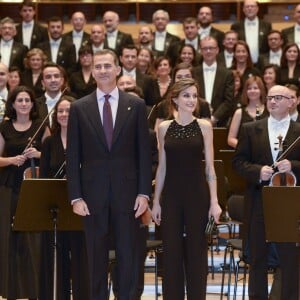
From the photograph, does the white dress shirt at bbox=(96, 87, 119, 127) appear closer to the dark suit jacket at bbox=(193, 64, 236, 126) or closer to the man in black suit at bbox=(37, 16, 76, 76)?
the dark suit jacket at bbox=(193, 64, 236, 126)

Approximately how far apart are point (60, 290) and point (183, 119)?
119 cm

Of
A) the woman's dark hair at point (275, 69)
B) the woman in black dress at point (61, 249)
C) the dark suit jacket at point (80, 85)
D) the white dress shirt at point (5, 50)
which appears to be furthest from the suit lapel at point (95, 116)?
the white dress shirt at point (5, 50)

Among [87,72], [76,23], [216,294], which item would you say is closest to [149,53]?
[87,72]

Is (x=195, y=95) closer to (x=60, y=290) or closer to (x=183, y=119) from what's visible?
(x=183, y=119)

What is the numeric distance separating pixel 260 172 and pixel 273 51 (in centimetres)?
434

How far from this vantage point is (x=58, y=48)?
9.09 m

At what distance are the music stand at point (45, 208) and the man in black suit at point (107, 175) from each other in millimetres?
373

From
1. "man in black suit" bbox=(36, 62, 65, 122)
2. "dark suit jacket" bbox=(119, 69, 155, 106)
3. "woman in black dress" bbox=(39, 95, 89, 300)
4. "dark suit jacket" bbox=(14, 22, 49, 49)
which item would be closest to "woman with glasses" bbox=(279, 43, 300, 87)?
"dark suit jacket" bbox=(119, 69, 155, 106)

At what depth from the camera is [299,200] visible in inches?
166

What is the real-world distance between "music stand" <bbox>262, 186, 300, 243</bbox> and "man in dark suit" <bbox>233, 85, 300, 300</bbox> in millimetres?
392

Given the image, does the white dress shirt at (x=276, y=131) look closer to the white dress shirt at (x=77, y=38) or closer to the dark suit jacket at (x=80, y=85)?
the dark suit jacket at (x=80, y=85)

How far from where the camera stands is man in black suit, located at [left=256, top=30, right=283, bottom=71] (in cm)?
865

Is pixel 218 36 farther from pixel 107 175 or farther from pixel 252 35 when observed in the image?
pixel 107 175

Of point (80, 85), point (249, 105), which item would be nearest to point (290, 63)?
point (249, 105)
